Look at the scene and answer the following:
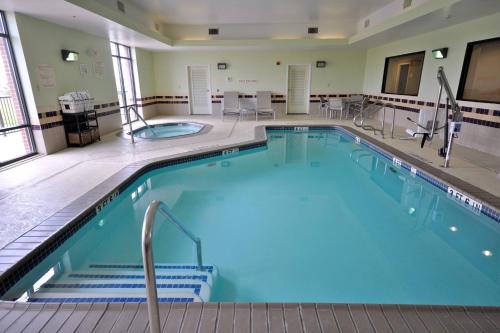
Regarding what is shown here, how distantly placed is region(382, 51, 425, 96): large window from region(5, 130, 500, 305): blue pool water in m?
3.76

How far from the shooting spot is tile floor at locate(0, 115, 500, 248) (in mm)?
2936

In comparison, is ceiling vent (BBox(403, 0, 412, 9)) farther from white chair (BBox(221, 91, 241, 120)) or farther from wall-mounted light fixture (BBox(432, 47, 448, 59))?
white chair (BBox(221, 91, 241, 120))

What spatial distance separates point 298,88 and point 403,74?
344 cm

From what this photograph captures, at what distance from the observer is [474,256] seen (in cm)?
265

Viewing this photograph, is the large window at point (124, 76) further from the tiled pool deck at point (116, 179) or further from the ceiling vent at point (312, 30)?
the ceiling vent at point (312, 30)

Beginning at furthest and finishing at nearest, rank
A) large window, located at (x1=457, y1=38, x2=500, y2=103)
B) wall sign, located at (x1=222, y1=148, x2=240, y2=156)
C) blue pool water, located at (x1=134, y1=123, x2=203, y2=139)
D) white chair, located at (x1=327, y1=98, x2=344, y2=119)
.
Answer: white chair, located at (x1=327, y1=98, x2=344, y2=119)
blue pool water, located at (x1=134, y1=123, x2=203, y2=139)
wall sign, located at (x1=222, y1=148, x2=240, y2=156)
large window, located at (x1=457, y1=38, x2=500, y2=103)

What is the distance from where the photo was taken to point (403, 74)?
784cm

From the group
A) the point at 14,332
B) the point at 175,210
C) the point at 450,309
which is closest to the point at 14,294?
the point at 14,332

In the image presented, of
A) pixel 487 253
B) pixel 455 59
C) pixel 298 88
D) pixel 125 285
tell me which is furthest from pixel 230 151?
pixel 298 88

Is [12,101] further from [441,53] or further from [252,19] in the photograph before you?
[441,53]

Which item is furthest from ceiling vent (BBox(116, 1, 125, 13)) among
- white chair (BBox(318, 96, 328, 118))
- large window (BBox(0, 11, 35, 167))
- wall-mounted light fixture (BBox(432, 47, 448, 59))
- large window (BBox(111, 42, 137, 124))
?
wall-mounted light fixture (BBox(432, 47, 448, 59))

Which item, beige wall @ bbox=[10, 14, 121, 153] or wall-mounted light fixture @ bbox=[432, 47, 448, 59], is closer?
beige wall @ bbox=[10, 14, 121, 153]

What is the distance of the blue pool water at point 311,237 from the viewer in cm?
229

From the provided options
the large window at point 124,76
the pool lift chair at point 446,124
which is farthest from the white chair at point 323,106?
the large window at point 124,76
